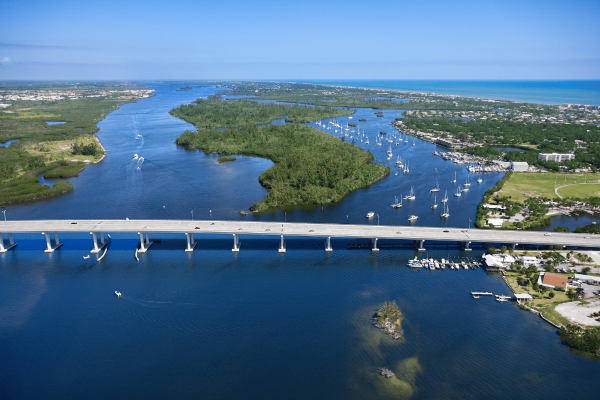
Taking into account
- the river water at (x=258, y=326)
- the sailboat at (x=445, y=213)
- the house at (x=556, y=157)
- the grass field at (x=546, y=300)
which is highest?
the house at (x=556, y=157)

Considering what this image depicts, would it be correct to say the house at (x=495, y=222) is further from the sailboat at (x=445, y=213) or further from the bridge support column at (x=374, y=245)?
the bridge support column at (x=374, y=245)

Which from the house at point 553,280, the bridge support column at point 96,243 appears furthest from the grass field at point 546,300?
the bridge support column at point 96,243

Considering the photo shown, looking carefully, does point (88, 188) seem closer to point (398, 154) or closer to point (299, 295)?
point (299, 295)

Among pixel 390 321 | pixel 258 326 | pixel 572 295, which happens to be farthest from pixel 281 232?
pixel 572 295

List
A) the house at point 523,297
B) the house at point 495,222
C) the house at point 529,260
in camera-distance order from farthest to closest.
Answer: the house at point 495,222 → the house at point 529,260 → the house at point 523,297

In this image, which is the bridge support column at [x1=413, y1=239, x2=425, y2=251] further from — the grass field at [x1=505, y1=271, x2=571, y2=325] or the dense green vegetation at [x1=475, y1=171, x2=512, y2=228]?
A: the dense green vegetation at [x1=475, y1=171, x2=512, y2=228]

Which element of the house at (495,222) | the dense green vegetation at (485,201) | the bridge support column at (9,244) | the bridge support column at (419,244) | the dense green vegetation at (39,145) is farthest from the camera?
the dense green vegetation at (39,145)

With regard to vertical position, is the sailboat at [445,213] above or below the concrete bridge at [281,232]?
below

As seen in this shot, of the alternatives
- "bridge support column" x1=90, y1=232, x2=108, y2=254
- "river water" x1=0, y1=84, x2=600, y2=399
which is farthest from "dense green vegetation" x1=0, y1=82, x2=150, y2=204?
"bridge support column" x1=90, y1=232, x2=108, y2=254
